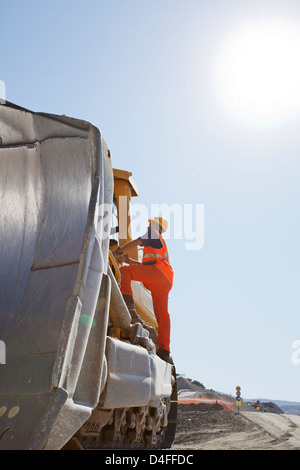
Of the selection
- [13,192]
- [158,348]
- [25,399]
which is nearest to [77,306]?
[25,399]

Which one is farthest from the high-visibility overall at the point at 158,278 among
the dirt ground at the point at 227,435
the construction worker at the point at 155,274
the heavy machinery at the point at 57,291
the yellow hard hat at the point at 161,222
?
the dirt ground at the point at 227,435

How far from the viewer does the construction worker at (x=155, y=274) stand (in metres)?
5.13

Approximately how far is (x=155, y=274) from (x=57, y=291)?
252 centimetres

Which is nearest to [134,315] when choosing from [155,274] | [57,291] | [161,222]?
[155,274]

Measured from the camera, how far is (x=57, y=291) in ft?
9.08

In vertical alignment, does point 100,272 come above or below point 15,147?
below

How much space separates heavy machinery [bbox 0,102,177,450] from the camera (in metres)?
2.46

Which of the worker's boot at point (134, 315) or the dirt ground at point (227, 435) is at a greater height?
the worker's boot at point (134, 315)

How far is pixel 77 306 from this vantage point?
8.55ft
